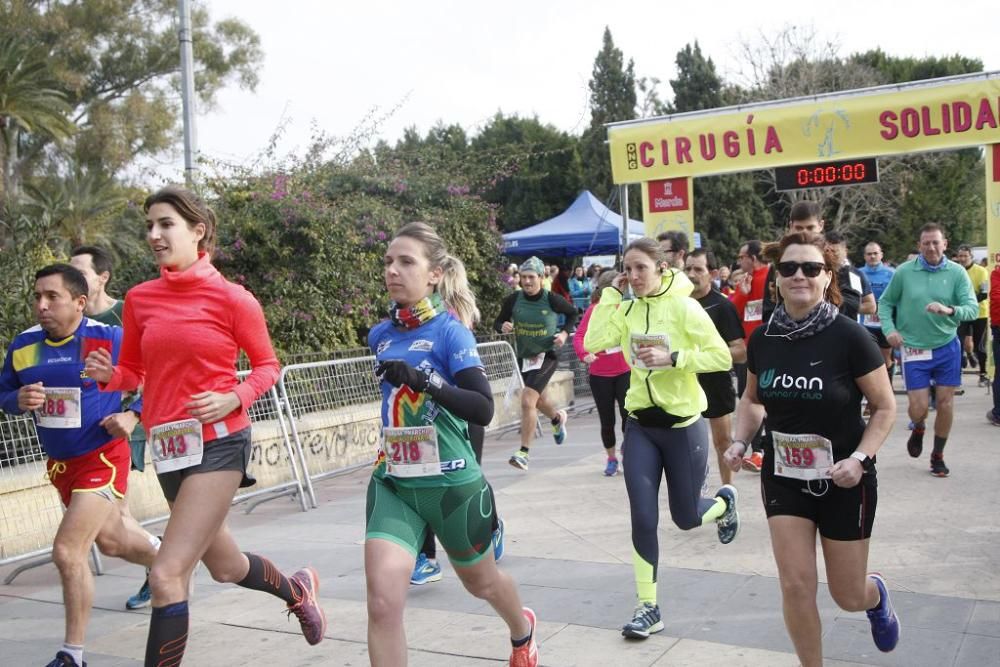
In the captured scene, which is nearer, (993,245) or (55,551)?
(55,551)

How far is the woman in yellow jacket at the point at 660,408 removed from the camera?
4.70 m

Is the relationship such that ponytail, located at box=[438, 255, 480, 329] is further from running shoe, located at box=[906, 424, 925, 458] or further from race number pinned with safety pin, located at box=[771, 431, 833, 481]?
running shoe, located at box=[906, 424, 925, 458]

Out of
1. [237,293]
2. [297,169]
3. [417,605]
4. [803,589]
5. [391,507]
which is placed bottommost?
[417,605]

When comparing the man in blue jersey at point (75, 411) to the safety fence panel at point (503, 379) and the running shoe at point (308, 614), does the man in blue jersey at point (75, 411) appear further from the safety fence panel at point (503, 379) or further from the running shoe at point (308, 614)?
the safety fence panel at point (503, 379)

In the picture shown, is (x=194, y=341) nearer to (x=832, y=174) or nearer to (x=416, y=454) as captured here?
(x=416, y=454)

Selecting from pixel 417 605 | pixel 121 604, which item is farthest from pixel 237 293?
pixel 121 604

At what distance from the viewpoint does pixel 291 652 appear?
4.61 m

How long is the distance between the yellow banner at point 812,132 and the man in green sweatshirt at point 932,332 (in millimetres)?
5680

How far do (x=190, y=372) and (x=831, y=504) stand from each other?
245cm

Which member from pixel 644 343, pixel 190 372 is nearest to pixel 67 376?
pixel 190 372

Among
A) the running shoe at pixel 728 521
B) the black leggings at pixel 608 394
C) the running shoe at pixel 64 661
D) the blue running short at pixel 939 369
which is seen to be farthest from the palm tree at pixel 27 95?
the running shoe at pixel 728 521

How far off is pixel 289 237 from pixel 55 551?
764cm

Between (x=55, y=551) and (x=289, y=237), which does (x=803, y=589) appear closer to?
(x=55, y=551)

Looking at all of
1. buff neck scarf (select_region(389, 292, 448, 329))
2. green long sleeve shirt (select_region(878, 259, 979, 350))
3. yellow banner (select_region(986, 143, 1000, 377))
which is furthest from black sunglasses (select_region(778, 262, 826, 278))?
yellow banner (select_region(986, 143, 1000, 377))
